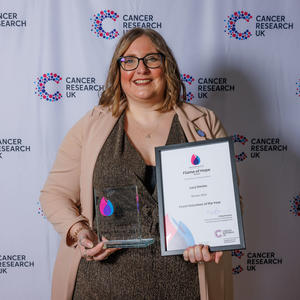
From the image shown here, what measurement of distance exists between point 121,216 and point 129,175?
0.52 feet

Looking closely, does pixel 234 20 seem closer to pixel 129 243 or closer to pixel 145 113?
pixel 145 113

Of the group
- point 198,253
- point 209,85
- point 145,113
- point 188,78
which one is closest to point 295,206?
point 209,85

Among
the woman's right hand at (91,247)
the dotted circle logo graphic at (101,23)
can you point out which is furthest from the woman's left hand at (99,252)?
the dotted circle logo graphic at (101,23)

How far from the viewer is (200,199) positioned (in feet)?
3.43

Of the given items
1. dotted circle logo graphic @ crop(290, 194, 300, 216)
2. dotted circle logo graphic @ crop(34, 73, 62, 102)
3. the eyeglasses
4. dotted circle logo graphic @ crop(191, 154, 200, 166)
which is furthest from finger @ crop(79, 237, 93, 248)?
dotted circle logo graphic @ crop(290, 194, 300, 216)

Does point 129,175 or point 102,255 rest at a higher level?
point 129,175

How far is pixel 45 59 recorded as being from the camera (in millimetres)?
1991

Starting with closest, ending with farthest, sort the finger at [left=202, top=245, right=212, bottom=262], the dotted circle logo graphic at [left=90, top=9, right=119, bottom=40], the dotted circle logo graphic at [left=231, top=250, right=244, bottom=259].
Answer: the finger at [left=202, top=245, right=212, bottom=262] → the dotted circle logo graphic at [left=90, top=9, right=119, bottom=40] → the dotted circle logo graphic at [left=231, top=250, right=244, bottom=259]

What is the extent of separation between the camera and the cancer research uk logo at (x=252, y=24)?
6.63ft

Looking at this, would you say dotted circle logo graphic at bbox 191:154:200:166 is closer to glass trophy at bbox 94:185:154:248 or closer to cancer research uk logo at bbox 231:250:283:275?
glass trophy at bbox 94:185:154:248

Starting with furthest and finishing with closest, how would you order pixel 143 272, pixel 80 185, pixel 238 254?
pixel 238 254 → pixel 80 185 → pixel 143 272

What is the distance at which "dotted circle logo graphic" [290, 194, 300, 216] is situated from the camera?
209 centimetres

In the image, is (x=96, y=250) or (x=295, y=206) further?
(x=295, y=206)

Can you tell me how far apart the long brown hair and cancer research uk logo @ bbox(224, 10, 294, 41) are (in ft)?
Answer: 2.55
